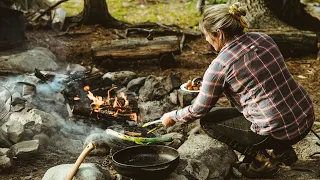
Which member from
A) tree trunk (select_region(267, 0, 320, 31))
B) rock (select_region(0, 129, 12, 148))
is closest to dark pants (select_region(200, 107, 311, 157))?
rock (select_region(0, 129, 12, 148))

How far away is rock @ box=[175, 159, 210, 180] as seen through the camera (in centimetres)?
457

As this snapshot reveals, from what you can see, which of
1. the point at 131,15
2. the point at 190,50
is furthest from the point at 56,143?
the point at 131,15

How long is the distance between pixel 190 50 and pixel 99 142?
573cm

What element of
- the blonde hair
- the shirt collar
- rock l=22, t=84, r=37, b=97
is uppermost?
the blonde hair

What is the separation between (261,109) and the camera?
4.11 metres

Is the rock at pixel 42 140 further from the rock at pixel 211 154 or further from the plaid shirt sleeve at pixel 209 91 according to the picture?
the plaid shirt sleeve at pixel 209 91

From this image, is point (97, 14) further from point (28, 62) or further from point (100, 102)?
point (100, 102)

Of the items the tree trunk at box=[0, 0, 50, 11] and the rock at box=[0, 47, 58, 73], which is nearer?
the rock at box=[0, 47, 58, 73]

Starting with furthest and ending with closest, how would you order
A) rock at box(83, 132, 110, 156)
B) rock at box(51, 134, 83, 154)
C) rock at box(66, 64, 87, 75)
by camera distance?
rock at box(66, 64, 87, 75)
rock at box(51, 134, 83, 154)
rock at box(83, 132, 110, 156)

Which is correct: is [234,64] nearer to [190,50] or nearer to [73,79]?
[73,79]

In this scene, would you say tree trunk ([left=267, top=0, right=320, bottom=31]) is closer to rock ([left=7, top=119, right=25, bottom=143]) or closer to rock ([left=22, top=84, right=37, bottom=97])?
rock ([left=22, top=84, right=37, bottom=97])

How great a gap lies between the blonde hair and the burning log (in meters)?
5.17

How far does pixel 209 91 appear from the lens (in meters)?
4.06

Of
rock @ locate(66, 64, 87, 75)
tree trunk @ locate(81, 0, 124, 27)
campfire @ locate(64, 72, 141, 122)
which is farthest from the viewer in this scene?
tree trunk @ locate(81, 0, 124, 27)
